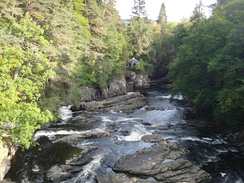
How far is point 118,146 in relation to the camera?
50.2ft

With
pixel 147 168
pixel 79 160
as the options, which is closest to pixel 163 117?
pixel 147 168

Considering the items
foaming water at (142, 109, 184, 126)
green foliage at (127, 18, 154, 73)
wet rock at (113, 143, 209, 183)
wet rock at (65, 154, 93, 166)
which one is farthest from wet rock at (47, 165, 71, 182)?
green foliage at (127, 18, 154, 73)

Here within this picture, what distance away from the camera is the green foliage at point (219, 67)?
15.7m

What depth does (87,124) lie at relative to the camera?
2105cm

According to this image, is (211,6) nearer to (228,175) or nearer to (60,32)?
(60,32)

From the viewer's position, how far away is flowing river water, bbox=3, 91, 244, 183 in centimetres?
1149

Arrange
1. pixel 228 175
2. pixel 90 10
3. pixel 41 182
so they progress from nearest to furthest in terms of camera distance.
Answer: pixel 41 182 → pixel 228 175 → pixel 90 10

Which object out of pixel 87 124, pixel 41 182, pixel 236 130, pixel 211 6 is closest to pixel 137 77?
pixel 211 6

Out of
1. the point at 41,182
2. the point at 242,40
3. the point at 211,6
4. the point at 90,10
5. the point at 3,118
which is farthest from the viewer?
the point at 90,10

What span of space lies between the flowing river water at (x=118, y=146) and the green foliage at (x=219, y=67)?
2.93 meters

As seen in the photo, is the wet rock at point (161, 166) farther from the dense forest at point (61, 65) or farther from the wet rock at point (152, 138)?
the dense forest at point (61, 65)

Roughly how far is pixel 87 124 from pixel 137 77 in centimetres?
3086

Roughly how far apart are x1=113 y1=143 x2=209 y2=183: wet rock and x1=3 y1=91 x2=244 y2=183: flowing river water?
79 centimetres

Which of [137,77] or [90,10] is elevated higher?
[90,10]
